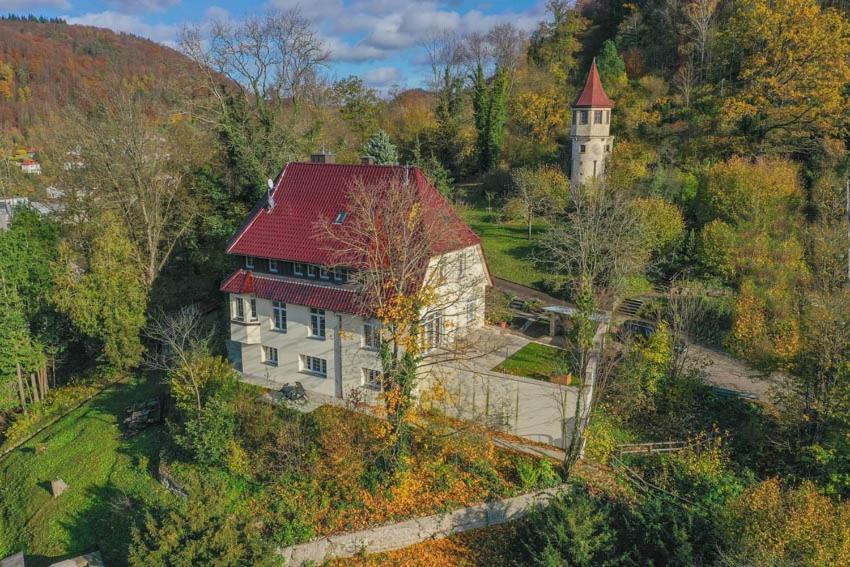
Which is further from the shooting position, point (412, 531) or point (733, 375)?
point (733, 375)

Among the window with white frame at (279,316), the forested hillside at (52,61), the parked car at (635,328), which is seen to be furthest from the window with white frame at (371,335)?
the forested hillside at (52,61)

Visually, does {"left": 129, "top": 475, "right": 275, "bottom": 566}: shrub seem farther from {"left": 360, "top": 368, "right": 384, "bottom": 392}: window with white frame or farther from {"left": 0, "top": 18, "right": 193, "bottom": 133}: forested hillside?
{"left": 0, "top": 18, "right": 193, "bottom": 133}: forested hillside

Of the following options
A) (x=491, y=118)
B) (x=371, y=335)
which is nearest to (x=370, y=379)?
(x=371, y=335)

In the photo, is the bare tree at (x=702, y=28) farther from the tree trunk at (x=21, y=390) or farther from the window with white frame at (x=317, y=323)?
the tree trunk at (x=21, y=390)

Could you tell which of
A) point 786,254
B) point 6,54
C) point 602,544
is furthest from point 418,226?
point 6,54

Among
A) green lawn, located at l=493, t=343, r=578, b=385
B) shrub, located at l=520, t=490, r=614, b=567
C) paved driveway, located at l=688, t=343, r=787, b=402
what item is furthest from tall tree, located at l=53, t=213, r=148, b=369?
paved driveway, located at l=688, t=343, r=787, b=402

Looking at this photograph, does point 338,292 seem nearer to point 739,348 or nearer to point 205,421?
point 205,421

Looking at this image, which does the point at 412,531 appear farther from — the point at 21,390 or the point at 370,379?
the point at 21,390
